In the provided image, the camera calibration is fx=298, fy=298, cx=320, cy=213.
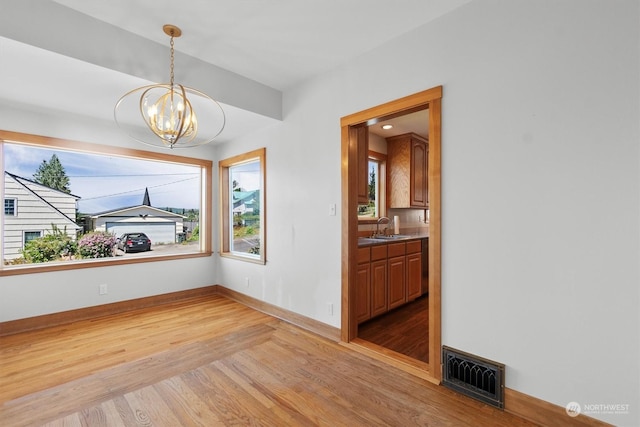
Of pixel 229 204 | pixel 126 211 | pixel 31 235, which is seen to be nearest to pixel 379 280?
pixel 229 204

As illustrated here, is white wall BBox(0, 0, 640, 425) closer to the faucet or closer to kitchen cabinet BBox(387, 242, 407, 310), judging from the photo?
kitchen cabinet BBox(387, 242, 407, 310)

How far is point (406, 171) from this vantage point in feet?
15.6

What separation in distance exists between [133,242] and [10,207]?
1.26 m

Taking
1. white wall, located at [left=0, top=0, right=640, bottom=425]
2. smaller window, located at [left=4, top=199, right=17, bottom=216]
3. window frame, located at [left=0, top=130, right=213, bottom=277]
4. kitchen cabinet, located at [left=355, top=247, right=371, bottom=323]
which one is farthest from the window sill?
white wall, located at [left=0, top=0, right=640, bottom=425]

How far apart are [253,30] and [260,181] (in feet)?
6.35

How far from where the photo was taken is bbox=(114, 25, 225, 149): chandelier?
7.46 ft

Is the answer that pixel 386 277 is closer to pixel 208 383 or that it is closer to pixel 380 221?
pixel 380 221

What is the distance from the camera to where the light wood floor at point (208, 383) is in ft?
6.04

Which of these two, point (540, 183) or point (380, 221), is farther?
point (380, 221)

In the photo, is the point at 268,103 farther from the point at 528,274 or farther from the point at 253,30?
the point at 528,274

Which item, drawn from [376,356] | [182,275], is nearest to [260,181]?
[182,275]

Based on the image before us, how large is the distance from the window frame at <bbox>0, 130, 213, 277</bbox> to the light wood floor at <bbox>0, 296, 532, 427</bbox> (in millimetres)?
697

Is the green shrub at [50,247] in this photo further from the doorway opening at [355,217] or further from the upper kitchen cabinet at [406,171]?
the upper kitchen cabinet at [406,171]

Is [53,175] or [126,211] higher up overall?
[53,175]
